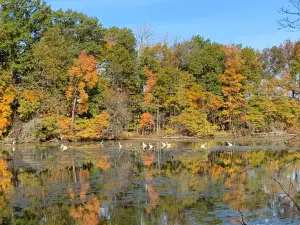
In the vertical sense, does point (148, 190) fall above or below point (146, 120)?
below

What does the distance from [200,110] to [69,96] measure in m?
15.4

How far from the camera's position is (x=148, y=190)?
14.7 metres

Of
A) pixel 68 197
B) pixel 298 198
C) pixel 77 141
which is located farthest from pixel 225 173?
pixel 77 141

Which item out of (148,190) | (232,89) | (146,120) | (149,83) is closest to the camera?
(148,190)

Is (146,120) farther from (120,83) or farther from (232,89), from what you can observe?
(232,89)

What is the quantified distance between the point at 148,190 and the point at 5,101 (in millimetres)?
26695

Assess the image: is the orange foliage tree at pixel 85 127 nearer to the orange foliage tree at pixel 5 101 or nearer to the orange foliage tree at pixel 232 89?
the orange foliage tree at pixel 5 101

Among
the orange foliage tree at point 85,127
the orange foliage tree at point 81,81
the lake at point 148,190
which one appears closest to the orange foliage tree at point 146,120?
the orange foliage tree at point 85,127

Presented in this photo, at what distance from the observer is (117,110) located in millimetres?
42750

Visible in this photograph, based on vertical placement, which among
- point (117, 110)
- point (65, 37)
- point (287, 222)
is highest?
point (65, 37)

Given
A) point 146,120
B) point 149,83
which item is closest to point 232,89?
point 149,83

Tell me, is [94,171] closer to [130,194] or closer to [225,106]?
[130,194]

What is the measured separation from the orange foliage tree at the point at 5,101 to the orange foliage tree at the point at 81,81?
5.18 m

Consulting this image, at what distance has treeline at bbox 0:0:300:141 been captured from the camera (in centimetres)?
3941
